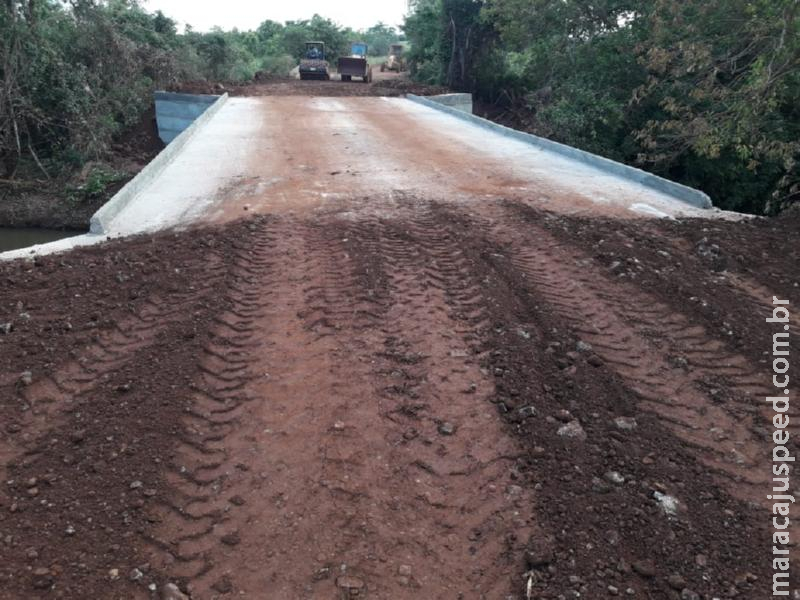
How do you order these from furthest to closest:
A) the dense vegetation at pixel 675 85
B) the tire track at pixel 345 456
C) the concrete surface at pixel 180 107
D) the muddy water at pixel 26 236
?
the concrete surface at pixel 180 107 < the muddy water at pixel 26 236 < the dense vegetation at pixel 675 85 < the tire track at pixel 345 456

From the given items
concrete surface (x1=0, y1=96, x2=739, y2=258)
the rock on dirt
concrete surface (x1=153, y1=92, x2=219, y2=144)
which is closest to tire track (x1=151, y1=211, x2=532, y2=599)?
the rock on dirt

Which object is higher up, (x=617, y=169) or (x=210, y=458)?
(x=617, y=169)

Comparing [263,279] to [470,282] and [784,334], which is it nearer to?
[470,282]

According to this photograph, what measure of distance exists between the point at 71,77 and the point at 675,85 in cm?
1540

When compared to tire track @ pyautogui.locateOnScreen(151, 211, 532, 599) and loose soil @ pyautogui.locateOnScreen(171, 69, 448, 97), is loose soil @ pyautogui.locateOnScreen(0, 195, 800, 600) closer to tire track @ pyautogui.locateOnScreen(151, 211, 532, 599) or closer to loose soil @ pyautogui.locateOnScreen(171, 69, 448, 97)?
tire track @ pyautogui.locateOnScreen(151, 211, 532, 599)

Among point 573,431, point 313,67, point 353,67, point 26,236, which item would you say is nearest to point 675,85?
point 573,431

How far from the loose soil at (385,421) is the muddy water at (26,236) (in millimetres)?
8598

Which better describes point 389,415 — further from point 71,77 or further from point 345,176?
point 71,77

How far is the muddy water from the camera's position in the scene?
13.3 metres

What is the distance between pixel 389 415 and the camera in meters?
3.91

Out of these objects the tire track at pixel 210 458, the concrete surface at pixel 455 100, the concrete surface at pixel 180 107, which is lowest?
the tire track at pixel 210 458

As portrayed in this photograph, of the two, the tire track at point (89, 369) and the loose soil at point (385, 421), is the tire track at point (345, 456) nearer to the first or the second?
the loose soil at point (385, 421)

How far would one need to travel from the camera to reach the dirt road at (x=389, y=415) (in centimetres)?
288

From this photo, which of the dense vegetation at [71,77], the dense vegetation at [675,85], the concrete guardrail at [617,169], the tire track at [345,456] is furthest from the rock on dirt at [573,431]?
the dense vegetation at [71,77]
